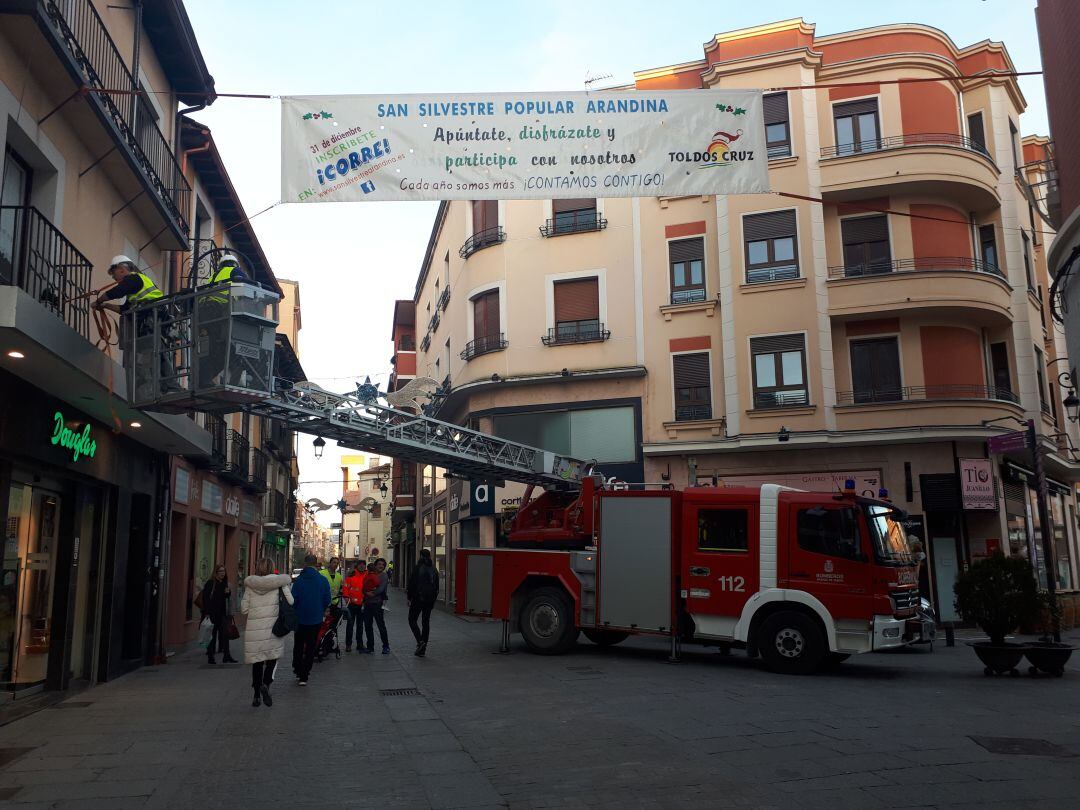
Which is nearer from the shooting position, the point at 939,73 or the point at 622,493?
the point at 622,493

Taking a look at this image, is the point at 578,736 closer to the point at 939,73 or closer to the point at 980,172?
the point at 980,172

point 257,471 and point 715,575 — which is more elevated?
point 257,471

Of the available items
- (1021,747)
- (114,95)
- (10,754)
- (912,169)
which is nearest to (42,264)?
(114,95)

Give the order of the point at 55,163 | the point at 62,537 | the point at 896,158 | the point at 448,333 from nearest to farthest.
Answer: the point at 55,163 → the point at 62,537 → the point at 896,158 → the point at 448,333

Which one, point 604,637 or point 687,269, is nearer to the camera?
point 604,637

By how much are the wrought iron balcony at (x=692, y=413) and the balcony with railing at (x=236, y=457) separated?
449 inches

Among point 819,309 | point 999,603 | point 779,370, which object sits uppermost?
point 819,309

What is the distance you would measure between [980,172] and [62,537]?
853 inches

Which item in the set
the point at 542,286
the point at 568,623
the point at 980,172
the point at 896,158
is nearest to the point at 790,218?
the point at 896,158

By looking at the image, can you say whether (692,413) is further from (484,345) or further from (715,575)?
(715,575)

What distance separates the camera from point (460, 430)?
52.9 feet

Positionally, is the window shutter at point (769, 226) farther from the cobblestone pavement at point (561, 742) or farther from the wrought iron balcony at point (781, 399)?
the cobblestone pavement at point (561, 742)

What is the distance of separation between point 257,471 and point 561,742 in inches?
910

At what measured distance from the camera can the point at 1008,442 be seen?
64.2ft
